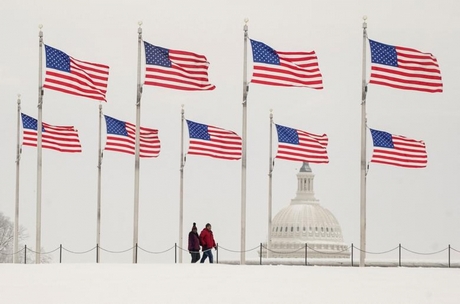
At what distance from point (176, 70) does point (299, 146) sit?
13.6 meters

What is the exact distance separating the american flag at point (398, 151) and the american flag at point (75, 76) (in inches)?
444

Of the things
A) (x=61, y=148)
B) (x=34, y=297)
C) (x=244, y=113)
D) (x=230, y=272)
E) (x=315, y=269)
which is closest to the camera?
(x=34, y=297)

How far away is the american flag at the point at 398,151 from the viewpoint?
60.8 metres

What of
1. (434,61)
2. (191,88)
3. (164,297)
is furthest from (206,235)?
(164,297)

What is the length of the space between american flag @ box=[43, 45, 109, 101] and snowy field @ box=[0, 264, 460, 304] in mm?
10395

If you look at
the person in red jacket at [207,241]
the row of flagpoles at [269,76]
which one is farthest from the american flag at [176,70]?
the person in red jacket at [207,241]

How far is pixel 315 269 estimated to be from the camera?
165 feet

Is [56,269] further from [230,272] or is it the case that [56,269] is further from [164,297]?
[164,297]

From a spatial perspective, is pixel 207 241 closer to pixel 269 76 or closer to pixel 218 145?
pixel 269 76

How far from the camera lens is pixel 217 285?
4034 centimetres

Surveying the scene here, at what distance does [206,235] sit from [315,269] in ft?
28.1

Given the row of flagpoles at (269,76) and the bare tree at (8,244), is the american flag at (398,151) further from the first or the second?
the bare tree at (8,244)

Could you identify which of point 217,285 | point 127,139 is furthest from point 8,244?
point 217,285

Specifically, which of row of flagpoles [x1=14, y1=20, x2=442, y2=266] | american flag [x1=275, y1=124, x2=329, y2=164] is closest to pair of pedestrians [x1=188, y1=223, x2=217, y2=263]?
row of flagpoles [x1=14, y1=20, x2=442, y2=266]
